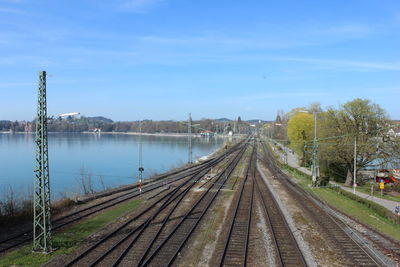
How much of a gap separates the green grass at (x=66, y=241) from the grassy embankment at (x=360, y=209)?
14.9 meters

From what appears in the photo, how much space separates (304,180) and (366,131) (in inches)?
348

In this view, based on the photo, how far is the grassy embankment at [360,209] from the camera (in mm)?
18375

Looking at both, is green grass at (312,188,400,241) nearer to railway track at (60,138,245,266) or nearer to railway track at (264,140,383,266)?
railway track at (264,140,383,266)

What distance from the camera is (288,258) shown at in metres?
13.8

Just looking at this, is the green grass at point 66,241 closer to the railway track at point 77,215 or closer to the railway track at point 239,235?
the railway track at point 77,215

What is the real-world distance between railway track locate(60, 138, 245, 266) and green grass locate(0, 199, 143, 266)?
3.63 ft

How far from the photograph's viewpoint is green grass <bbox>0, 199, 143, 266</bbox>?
12992mm

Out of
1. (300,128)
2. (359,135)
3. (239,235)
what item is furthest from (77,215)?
(300,128)

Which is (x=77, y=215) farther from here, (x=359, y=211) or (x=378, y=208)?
(x=378, y=208)

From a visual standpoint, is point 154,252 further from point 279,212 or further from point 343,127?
point 343,127

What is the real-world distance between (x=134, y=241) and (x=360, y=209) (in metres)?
16.1

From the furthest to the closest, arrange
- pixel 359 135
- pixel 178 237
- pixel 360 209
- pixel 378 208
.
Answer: pixel 359 135
pixel 360 209
pixel 378 208
pixel 178 237

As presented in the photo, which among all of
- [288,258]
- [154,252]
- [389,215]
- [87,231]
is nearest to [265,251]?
[288,258]

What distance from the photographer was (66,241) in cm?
1524
